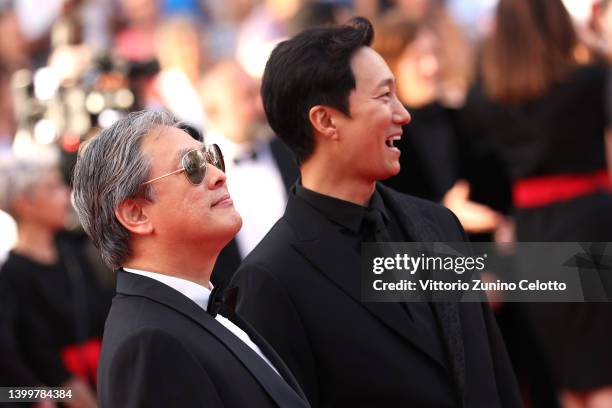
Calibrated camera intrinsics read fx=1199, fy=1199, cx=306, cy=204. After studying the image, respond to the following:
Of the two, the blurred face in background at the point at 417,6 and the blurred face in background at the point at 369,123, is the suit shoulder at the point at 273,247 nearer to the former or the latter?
the blurred face in background at the point at 369,123

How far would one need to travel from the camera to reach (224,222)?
282 cm

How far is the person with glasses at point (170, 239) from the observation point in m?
2.61

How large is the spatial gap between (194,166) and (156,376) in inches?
22.6

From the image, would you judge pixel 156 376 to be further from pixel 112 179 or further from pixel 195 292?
pixel 112 179

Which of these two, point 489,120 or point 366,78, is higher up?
point 489,120

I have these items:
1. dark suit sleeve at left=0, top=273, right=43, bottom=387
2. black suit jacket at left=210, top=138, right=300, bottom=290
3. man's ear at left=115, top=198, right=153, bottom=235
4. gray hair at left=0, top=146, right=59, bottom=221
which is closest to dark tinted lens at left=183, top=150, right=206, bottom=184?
man's ear at left=115, top=198, right=153, bottom=235

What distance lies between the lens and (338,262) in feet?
10.7

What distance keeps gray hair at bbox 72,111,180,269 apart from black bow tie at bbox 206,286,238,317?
0.80 ft

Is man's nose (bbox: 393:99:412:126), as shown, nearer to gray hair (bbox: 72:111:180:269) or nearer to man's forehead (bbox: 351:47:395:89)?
man's forehead (bbox: 351:47:395:89)

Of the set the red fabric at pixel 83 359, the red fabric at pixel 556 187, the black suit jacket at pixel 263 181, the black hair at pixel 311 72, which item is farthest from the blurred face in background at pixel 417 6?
the black hair at pixel 311 72

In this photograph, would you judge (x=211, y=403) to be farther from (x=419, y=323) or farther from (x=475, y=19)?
(x=475, y=19)

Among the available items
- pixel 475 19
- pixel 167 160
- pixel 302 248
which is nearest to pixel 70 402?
pixel 302 248

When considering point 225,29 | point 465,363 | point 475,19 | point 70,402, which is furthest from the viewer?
point 225,29

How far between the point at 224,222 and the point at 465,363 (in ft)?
2.60
